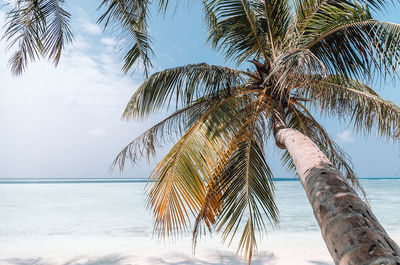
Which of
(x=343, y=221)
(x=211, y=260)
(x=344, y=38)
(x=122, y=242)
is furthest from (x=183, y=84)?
(x=122, y=242)

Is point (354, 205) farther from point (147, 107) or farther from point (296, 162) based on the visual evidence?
point (147, 107)

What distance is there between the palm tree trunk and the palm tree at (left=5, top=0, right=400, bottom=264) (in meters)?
0.01

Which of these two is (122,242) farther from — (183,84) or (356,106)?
(356,106)

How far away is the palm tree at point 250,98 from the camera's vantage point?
112 inches

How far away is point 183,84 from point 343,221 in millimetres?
3368

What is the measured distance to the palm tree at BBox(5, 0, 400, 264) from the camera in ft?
9.33

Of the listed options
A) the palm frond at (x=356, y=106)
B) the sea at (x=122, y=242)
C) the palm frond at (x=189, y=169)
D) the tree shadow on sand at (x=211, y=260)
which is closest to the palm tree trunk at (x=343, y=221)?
the palm frond at (x=189, y=169)

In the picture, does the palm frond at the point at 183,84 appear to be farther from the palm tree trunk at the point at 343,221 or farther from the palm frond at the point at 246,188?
the palm tree trunk at the point at 343,221

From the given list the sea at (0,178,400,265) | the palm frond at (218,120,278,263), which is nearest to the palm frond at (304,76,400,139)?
the palm frond at (218,120,278,263)

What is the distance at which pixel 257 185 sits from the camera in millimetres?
3881

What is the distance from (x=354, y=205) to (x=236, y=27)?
3.66 metres

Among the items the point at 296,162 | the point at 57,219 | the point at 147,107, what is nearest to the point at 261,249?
the point at 147,107

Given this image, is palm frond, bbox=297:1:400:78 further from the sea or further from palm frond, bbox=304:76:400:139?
the sea

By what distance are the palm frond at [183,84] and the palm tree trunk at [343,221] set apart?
240 centimetres
